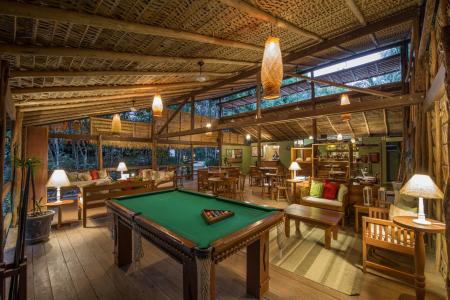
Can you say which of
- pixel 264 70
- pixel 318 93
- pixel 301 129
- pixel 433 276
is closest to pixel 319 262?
pixel 433 276

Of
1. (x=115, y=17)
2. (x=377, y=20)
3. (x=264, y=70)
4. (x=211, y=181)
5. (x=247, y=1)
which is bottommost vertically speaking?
(x=211, y=181)

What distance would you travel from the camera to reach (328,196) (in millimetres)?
4910

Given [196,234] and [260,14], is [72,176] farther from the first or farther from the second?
[260,14]

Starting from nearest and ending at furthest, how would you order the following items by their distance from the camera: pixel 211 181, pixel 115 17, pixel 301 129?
pixel 115 17 → pixel 211 181 → pixel 301 129

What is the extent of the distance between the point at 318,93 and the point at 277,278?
8244 mm

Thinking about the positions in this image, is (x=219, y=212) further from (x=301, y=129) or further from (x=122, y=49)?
(x=301, y=129)

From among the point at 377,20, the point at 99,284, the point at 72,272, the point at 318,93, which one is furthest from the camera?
the point at 318,93

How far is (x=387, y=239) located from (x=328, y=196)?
90.9 inches

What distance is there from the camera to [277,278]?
254cm

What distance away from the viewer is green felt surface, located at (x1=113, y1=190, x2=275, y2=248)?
1.81 metres

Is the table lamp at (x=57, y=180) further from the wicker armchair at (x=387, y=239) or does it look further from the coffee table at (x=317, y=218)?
the wicker armchair at (x=387, y=239)

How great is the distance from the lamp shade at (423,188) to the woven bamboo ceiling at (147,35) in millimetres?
2720

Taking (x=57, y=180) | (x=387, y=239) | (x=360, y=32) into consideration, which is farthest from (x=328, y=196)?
(x=57, y=180)

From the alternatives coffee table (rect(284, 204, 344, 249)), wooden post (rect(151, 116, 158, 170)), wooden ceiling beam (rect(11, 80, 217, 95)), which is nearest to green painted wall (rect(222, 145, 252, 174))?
wooden post (rect(151, 116, 158, 170))
